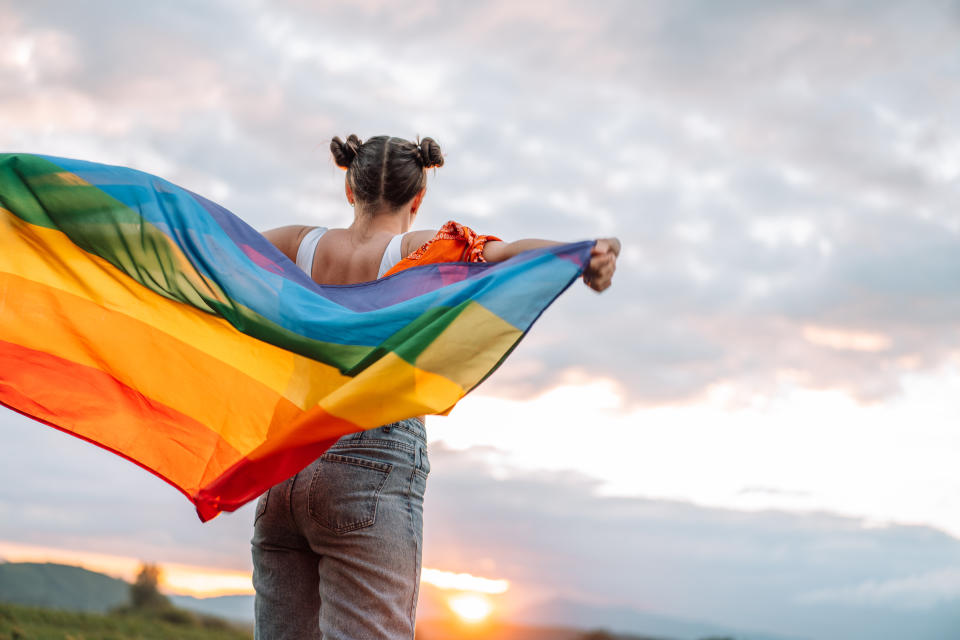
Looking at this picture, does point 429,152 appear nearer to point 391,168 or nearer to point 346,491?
point 391,168

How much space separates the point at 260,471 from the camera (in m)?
2.39

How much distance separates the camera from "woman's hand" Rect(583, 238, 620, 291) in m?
2.47

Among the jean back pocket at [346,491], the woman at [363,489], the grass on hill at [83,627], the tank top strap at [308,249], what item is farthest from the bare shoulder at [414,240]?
the grass on hill at [83,627]

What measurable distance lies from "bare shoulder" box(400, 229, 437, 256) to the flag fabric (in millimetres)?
92

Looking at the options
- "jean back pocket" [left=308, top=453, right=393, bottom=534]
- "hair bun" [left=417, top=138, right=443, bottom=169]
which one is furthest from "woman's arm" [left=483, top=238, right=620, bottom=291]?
"jean back pocket" [left=308, top=453, right=393, bottom=534]

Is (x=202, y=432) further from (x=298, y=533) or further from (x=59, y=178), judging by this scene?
(x=59, y=178)

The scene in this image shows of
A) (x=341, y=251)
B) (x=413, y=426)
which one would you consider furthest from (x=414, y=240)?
(x=413, y=426)

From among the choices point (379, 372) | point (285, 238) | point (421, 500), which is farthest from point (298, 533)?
point (285, 238)

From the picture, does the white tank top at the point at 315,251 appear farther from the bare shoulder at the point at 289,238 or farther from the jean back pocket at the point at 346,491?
the jean back pocket at the point at 346,491

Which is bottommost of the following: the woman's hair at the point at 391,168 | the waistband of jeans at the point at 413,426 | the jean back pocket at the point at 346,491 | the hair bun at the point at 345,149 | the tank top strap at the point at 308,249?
the jean back pocket at the point at 346,491

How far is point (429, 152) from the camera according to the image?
287 centimetres

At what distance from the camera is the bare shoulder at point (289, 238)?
9.68 ft

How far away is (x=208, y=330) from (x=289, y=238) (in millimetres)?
487

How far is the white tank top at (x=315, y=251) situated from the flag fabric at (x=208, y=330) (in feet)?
0.31
